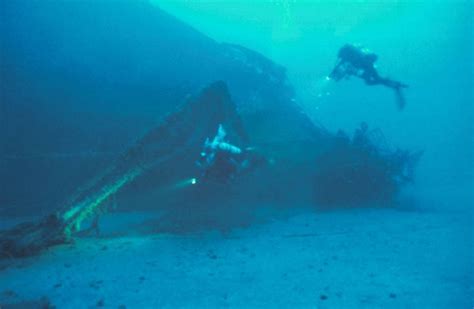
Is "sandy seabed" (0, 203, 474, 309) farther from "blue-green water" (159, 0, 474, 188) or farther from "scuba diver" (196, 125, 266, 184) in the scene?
"blue-green water" (159, 0, 474, 188)

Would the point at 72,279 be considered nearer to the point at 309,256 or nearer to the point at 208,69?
the point at 309,256

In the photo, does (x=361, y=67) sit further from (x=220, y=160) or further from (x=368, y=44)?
(x=368, y=44)

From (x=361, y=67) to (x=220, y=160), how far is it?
6.12 metres

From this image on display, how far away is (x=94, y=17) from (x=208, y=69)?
4.20 metres

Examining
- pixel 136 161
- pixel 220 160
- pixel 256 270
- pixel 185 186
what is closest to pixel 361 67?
pixel 220 160

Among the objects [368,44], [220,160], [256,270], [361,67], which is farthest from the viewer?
[368,44]

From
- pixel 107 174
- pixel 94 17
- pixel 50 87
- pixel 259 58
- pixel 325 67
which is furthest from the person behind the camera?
pixel 325 67

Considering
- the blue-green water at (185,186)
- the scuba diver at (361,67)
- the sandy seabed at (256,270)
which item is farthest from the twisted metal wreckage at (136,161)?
the scuba diver at (361,67)

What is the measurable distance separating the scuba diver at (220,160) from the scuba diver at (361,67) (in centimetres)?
528

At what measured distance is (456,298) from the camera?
355cm

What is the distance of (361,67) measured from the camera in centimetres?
951

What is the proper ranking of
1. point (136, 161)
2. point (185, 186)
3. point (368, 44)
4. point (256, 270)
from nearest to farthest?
point (256, 270), point (136, 161), point (185, 186), point (368, 44)

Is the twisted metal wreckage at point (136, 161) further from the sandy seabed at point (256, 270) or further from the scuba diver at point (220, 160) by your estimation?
the scuba diver at point (220, 160)

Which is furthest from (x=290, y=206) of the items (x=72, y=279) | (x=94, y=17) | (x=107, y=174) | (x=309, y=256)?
(x=94, y=17)
